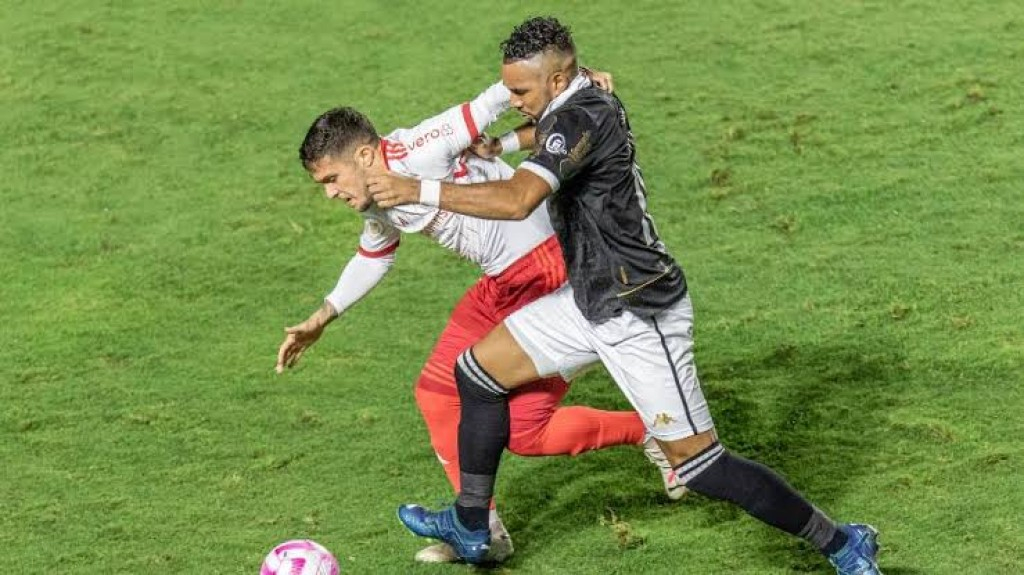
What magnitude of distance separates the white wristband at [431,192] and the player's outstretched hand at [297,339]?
1.32m

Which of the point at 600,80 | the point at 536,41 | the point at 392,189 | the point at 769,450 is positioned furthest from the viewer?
the point at 769,450

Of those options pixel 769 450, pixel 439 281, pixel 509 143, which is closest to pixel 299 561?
pixel 509 143

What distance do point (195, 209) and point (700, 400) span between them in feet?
15.3

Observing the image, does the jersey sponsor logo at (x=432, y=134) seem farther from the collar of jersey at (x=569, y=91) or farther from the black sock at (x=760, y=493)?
the black sock at (x=760, y=493)

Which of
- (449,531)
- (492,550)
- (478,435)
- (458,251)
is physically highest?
(458,251)

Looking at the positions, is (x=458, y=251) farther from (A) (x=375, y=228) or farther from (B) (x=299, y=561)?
(B) (x=299, y=561)

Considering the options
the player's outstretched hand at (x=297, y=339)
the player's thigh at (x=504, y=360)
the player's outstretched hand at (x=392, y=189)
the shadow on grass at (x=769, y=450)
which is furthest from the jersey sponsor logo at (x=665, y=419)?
the player's outstretched hand at (x=297, y=339)

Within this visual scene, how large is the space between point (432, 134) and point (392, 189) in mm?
944

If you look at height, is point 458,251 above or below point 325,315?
above

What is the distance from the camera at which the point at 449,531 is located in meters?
6.13

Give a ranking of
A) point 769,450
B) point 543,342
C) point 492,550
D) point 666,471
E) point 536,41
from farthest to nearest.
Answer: point 769,450, point 666,471, point 492,550, point 543,342, point 536,41

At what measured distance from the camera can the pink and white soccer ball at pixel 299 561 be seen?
5766mm

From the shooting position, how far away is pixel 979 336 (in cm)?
769

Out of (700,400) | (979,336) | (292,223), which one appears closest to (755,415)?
(979,336)
